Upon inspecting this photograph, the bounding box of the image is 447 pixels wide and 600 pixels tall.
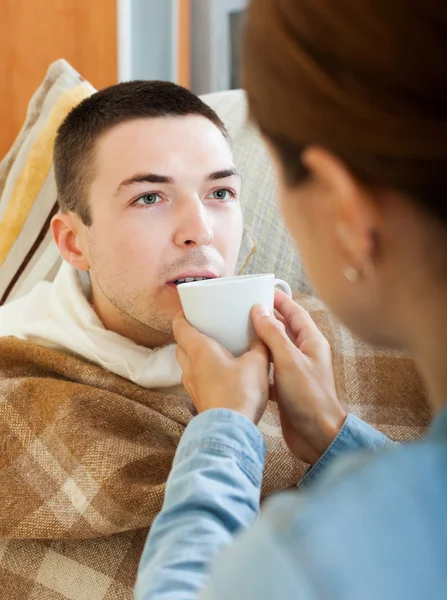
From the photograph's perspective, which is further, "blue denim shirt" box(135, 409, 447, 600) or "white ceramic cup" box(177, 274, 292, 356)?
"white ceramic cup" box(177, 274, 292, 356)

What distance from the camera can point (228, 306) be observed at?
86 centimetres

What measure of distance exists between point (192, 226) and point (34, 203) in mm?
794

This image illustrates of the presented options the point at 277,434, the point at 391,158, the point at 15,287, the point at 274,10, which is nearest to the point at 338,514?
the point at 391,158

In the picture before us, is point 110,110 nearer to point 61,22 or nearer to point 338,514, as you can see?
point 338,514

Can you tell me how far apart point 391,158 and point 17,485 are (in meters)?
0.77

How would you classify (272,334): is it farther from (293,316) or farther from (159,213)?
(159,213)

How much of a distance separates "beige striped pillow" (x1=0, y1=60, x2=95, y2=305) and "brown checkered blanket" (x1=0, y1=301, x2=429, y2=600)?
63 cm

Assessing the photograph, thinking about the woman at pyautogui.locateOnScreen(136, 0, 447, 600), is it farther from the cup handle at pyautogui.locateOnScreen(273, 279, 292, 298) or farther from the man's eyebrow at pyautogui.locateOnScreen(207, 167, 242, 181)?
the man's eyebrow at pyautogui.locateOnScreen(207, 167, 242, 181)

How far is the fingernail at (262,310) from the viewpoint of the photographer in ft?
2.84

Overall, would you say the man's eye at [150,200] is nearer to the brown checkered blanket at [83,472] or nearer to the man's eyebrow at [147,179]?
the man's eyebrow at [147,179]

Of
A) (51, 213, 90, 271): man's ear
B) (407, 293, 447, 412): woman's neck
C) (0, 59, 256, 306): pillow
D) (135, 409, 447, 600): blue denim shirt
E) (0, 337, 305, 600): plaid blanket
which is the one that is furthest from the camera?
(0, 59, 256, 306): pillow

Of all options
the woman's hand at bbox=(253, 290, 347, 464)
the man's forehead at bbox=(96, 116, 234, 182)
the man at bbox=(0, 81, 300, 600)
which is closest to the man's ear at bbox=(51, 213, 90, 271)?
the man at bbox=(0, 81, 300, 600)

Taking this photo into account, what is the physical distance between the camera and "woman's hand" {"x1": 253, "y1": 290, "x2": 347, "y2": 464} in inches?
33.6

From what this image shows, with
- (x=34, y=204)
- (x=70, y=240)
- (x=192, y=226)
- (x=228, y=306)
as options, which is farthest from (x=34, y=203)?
(x=228, y=306)
